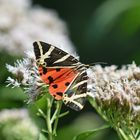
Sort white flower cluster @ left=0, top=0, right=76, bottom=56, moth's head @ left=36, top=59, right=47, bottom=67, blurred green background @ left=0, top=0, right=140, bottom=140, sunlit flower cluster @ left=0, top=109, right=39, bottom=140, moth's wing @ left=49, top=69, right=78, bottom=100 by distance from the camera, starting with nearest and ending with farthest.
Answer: moth's wing @ left=49, top=69, right=78, bottom=100
moth's head @ left=36, top=59, right=47, bottom=67
sunlit flower cluster @ left=0, top=109, right=39, bottom=140
blurred green background @ left=0, top=0, right=140, bottom=140
white flower cluster @ left=0, top=0, right=76, bottom=56

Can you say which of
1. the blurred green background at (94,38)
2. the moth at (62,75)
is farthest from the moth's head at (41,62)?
the blurred green background at (94,38)

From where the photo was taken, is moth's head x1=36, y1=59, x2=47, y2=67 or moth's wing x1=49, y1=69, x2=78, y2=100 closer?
moth's wing x1=49, y1=69, x2=78, y2=100

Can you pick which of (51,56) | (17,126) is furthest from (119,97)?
(17,126)

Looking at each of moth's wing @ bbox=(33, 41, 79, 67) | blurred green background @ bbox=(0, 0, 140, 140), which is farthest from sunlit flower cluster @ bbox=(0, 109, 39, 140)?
moth's wing @ bbox=(33, 41, 79, 67)

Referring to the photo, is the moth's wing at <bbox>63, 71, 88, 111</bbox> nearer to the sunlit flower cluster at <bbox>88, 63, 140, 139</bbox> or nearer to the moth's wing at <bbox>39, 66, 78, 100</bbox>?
the moth's wing at <bbox>39, 66, 78, 100</bbox>

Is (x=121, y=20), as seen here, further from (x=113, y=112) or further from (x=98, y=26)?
(x=113, y=112)

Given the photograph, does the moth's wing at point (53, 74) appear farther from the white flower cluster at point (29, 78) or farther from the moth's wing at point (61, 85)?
the white flower cluster at point (29, 78)

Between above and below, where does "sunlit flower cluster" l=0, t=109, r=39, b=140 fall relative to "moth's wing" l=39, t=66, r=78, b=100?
above
